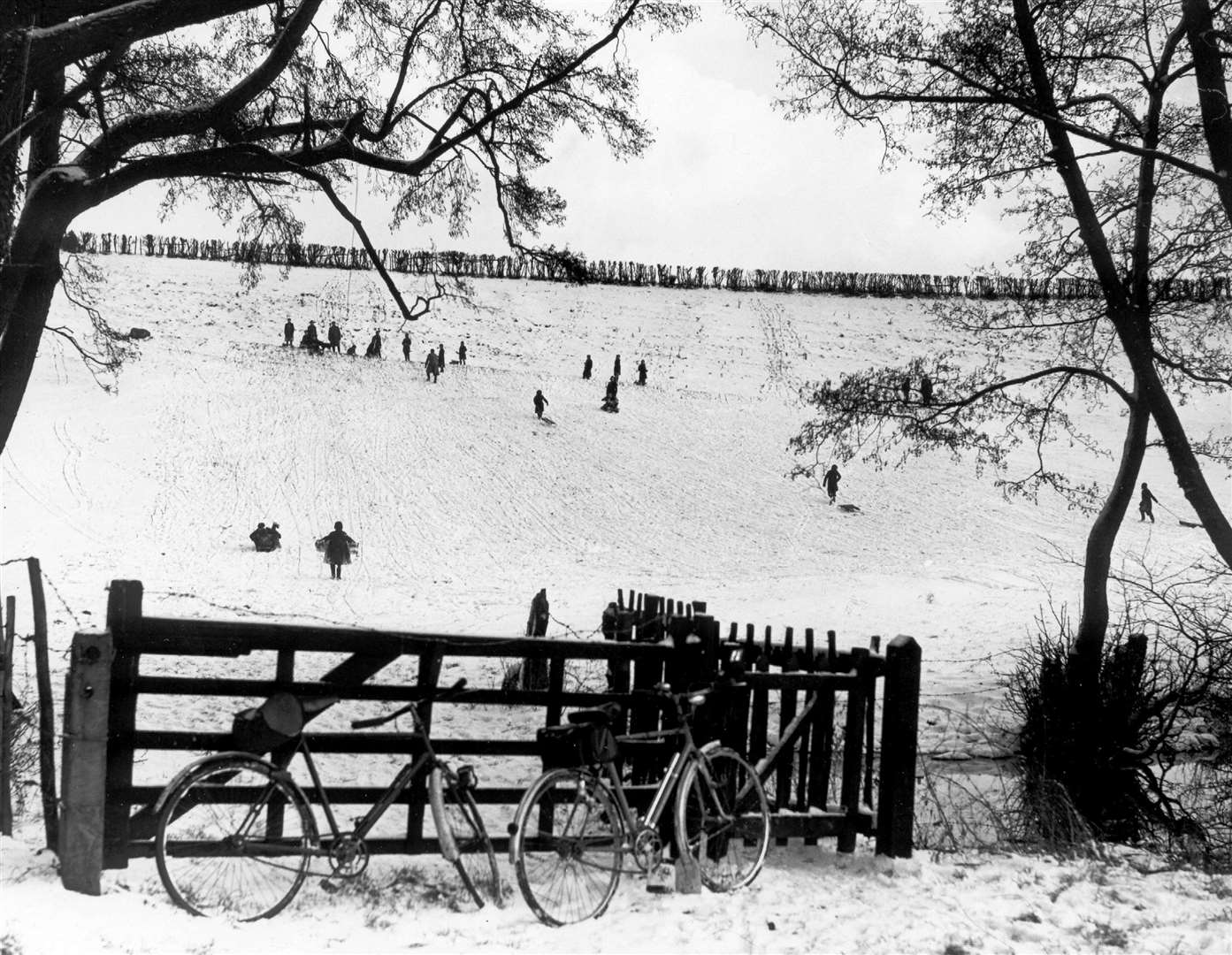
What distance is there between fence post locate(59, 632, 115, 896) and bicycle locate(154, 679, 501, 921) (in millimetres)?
342

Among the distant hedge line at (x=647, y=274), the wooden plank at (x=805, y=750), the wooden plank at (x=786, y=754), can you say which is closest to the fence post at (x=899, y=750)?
the wooden plank at (x=805, y=750)

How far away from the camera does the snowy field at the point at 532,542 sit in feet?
18.6

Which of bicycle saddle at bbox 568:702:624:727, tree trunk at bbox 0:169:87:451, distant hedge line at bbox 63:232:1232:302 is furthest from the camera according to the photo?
distant hedge line at bbox 63:232:1232:302

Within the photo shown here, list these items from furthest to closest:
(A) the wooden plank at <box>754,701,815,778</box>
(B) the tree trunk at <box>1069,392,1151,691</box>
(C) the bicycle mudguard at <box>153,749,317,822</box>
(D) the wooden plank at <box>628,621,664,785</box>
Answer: (B) the tree trunk at <box>1069,392,1151,691</box> → (A) the wooden plank at <box>754,701,815,778</box> → (D) the wooden plank at <box>628,621,664,785</box> → (C) the bicycle mudguard at <box>153,749,317,822</box>

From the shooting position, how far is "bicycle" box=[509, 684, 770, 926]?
579 cm

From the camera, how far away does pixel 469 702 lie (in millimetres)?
6207

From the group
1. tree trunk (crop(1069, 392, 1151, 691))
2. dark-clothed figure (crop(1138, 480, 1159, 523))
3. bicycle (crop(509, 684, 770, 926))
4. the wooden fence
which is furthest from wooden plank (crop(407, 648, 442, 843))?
dark-clothed figure (crop(1138, 480, 1159, 523))

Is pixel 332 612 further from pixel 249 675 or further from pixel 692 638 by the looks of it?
pixel 692 638

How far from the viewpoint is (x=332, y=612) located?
21094 mm

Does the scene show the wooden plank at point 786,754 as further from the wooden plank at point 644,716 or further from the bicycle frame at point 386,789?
the bicycle frame at point 386,789

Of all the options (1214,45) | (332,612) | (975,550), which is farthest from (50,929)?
(975,550)

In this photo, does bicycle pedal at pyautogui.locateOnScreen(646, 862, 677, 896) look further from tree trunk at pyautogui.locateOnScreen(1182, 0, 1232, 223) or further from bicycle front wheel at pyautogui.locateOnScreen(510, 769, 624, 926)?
tree trunk at pyautogui.locateOnScreen(1182, 0, 1232, 223)

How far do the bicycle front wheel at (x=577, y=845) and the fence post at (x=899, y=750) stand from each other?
2.16m

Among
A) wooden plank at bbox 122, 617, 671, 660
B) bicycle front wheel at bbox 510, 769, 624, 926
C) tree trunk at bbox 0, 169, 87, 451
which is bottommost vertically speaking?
bicycle front wheel at bbox 510, 769, 624, 926
